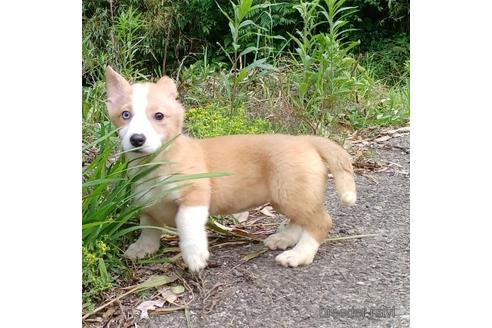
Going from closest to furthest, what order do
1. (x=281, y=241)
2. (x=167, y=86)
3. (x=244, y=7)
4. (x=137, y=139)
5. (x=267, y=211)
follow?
1. (x=137, y=139)
2. (x=167, y=86)
3. (x=281, y=241)
4. (x=244, y=7)
5. (x=267, y=211)

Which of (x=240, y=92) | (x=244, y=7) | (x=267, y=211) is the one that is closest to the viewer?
(x=244, y=7)

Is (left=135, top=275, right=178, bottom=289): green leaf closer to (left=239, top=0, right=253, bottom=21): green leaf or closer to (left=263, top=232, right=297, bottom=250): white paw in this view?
(left=263, top=232, right=297, bottom=250): white paw

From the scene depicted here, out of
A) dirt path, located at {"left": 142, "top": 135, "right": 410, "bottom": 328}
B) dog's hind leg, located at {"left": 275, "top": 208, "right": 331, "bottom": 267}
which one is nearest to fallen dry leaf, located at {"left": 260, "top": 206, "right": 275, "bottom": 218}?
dirt path, located at {"left": 142, "top": 135, "right": 410, "bottom": 328}

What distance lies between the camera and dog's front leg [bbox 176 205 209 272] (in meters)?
1.67

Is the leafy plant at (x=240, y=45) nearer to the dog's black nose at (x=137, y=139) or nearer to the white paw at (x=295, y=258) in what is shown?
the dog's black nose at (x=137, y=139)

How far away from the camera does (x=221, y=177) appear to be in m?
1.81

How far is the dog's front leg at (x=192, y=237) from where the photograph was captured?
1.67 metres

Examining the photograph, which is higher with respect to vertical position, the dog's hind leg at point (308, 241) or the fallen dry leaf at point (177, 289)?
the dog's hind leg at point (308, 241)

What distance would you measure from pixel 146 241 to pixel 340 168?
Result: 58cm

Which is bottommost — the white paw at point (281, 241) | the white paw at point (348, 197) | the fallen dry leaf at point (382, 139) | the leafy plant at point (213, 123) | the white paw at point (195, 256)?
the white paw at point (281, 241)

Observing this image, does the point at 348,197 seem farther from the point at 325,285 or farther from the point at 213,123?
the point at 213,123

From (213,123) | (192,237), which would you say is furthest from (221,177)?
(213,123)

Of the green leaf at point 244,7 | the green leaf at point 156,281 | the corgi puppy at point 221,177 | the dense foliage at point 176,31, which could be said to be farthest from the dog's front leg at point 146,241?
the green leaf at point 244,7
